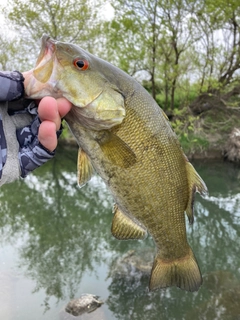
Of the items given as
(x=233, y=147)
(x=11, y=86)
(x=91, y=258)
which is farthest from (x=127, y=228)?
(x=233, y=147)

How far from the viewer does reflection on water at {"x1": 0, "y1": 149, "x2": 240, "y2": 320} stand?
627cm

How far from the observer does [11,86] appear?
1.67m

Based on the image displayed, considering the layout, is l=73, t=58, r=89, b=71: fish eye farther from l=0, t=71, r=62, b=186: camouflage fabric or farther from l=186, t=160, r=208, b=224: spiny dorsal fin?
l=186, t=160, r=208, b=224: spiny dorsal fin

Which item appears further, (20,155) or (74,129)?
(74,129)

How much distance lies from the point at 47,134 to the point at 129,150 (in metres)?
0.58

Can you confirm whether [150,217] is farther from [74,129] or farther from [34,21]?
[34,21]

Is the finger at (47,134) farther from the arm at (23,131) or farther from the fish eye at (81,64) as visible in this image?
the fish eye at (81,64)

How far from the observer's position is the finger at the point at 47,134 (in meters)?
1.67

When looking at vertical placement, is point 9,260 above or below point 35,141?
below

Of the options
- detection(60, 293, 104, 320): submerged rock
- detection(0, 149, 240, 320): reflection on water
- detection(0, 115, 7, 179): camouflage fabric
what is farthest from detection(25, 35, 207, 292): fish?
detection(0, 149, 240, 320): reflection on water

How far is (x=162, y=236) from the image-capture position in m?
2.43

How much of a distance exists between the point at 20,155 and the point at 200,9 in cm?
2124

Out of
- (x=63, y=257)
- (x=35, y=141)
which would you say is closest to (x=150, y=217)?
(x=35, y=141)

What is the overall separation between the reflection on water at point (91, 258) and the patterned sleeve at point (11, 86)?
5328 mm
